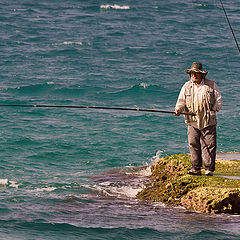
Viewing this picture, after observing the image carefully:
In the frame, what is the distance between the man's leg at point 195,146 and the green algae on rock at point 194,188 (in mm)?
211

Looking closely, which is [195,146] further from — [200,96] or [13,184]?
[13,184]

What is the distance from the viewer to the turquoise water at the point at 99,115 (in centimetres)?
838

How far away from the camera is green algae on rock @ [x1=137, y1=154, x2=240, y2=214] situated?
8188mm

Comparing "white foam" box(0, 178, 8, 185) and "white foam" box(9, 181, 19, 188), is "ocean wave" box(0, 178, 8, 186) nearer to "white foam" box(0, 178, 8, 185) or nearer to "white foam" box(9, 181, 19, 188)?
"white foam" box(0, 178, 8, 185)

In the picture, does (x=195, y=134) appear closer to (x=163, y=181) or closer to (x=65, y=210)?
(x=163, y=181)

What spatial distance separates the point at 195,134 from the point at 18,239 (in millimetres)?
3085

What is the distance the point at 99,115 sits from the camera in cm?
1900

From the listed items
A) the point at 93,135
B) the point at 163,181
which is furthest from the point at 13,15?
the point at 163,181

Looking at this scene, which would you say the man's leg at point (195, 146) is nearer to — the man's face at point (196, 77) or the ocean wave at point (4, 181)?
the man's face at point (196, 77)

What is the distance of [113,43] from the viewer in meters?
31.9

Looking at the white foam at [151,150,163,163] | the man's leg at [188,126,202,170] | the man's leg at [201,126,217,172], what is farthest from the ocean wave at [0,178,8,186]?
the man's leg at [201,126,217,172]

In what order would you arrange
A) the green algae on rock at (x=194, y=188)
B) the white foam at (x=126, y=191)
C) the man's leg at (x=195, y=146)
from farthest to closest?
the white foam at (x=126, y=191)
the man's leg at (x=195, y=146)
the green algae on rock at (x=194, y=188)

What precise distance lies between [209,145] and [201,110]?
0.59 m

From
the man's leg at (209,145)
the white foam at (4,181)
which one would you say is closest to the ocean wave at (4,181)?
the white foam at (4,181)
